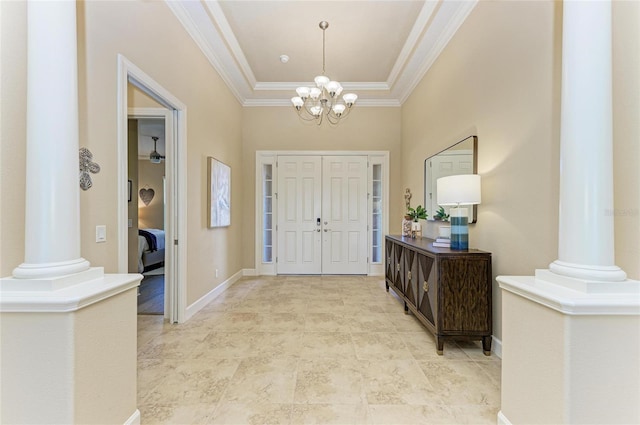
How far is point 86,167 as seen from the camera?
5.76ft

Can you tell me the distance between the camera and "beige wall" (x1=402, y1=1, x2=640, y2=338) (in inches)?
56.1

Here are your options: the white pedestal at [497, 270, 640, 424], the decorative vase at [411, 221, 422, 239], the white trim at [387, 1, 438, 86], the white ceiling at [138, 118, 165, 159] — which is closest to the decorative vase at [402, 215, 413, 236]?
the decorative vase at [411, 221, 422, 239]

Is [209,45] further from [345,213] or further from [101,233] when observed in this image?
[345,213]

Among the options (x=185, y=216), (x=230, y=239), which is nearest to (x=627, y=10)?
(x=185, y=216)

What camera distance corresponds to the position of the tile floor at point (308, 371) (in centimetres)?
168

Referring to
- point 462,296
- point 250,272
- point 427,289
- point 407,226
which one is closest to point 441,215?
point 407,226

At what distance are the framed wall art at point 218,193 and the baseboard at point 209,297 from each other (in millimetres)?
920

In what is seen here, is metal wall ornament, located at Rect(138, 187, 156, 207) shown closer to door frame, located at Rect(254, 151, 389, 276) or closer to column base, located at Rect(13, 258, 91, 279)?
door frame, located at Rect(254, 151, 389, 276)

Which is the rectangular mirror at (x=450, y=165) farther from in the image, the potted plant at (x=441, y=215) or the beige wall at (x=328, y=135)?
the beige wall at (x=328, y=135)

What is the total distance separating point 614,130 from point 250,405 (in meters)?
2.64

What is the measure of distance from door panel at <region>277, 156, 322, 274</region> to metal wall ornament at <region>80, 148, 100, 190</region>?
352 cm

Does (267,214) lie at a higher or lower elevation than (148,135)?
lower

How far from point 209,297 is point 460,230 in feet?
10.4

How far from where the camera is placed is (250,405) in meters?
1.74
